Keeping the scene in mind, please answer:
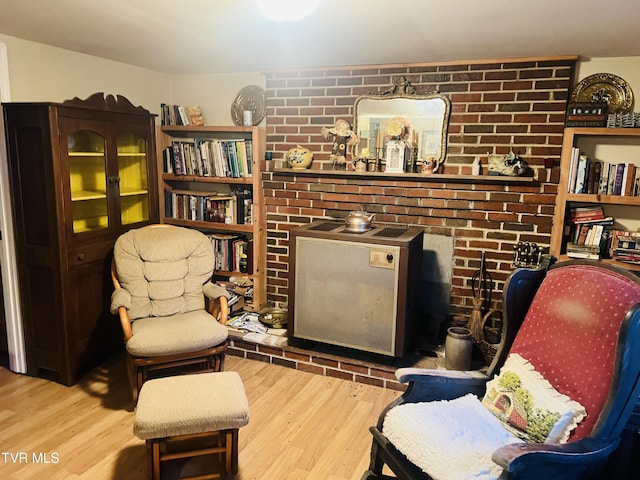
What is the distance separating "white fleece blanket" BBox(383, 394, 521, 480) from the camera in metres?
1.59

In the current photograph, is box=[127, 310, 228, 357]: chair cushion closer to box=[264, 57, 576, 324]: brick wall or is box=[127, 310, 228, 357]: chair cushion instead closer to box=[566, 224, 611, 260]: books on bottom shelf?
box=[264, 57, 576, 324]: brick wall

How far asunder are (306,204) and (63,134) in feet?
5.73

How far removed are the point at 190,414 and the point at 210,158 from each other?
7.89 feet

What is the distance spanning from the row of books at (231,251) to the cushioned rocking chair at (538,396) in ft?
7.13

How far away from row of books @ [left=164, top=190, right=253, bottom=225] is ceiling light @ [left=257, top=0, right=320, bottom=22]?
198 cm

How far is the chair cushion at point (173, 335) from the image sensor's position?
2.62 meters

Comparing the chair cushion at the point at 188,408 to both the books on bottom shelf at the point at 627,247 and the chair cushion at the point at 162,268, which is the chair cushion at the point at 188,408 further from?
the books on bottom shelf at the point at 627,247

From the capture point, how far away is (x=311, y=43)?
2.80m

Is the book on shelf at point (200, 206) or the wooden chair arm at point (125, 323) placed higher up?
the book on shelf at point (200, 206)

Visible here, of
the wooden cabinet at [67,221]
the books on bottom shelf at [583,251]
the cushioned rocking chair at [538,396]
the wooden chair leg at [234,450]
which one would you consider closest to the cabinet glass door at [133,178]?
the wooden cabinet at [67,221]

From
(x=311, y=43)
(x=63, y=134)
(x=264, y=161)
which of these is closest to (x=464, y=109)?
(x=311, y=43)

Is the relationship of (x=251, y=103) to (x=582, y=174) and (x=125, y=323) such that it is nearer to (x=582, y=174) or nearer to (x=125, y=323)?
(x=125, y=323)

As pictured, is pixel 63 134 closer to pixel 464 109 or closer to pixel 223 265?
pixel 223 265

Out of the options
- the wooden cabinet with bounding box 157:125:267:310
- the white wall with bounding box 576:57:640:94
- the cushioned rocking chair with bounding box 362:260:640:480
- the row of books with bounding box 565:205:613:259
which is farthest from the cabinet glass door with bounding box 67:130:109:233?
the white wall with bounding box 576:57:640:94
